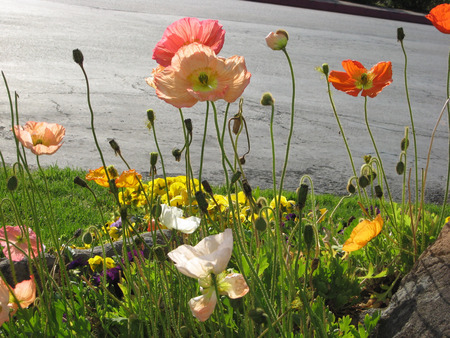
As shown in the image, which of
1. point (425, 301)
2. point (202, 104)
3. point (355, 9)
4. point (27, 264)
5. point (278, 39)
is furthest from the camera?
point (355, 9)

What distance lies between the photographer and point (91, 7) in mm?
11727

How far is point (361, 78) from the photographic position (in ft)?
6.51

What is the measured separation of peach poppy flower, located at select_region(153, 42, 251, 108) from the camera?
121 centimetres

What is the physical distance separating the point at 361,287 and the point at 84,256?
0.99 m

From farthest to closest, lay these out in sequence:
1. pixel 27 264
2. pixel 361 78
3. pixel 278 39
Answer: pixel 27 264, pixel 361 78, pixel 278 39

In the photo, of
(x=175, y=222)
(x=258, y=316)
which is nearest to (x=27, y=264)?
(x=175, y=222)

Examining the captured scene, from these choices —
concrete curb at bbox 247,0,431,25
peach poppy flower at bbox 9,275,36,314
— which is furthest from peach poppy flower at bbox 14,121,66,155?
concrete curb at bbox 247,0,431,25

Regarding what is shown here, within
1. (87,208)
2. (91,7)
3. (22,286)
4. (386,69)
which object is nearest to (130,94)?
(87,208)

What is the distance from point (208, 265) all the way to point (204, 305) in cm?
11

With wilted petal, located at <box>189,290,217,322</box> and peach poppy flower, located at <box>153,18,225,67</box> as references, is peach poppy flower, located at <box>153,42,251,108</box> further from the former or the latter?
wilted petal, located at <box>189,290,217,322</box>

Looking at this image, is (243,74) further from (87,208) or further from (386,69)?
(87,208)

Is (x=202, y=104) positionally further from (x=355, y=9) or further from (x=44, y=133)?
(x=355, y=9)

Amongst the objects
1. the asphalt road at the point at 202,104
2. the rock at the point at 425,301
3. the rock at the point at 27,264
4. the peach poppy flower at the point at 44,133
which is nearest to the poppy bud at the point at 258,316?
the rock at the point at 425,301

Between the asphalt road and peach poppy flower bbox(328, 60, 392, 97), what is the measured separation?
2.39 meters
